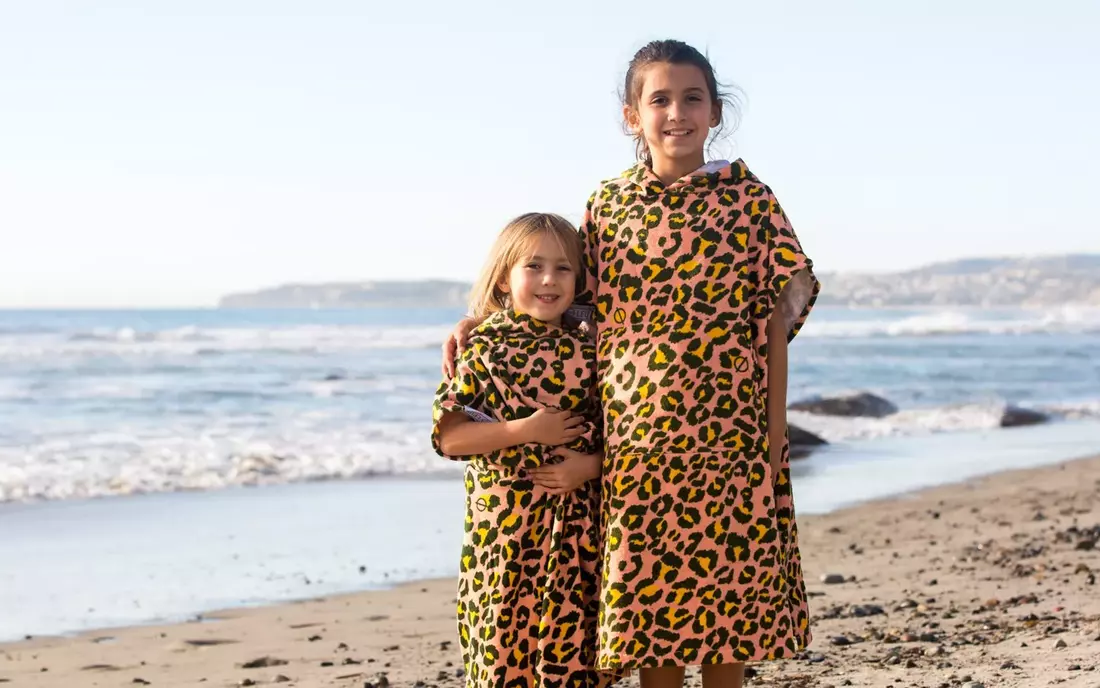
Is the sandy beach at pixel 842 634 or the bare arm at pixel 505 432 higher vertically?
the bare arm at pixel 505 432

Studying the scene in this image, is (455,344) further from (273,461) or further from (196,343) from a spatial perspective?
(196,343)

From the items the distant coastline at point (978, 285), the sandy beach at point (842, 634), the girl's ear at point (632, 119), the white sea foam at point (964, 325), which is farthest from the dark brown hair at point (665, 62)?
the distant coastline at point (978, 285)

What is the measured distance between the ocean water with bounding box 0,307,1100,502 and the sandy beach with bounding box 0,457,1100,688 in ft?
15.2

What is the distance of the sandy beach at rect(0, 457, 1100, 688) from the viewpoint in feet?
15.4

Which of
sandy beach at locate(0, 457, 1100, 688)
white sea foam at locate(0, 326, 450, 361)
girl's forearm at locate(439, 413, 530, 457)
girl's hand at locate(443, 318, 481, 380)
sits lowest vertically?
sandy beach at locate(0, 457, 1100, 688)

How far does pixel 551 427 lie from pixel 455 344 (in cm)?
39

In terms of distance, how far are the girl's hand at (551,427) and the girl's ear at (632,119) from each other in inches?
31.6

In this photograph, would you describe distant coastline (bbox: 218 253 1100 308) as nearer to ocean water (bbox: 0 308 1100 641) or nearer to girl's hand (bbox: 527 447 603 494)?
ocean water (bbox: 0 308 1100 641)

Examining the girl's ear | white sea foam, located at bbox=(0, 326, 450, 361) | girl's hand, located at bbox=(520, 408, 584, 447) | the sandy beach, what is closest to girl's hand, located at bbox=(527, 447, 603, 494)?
girl's hand, located at bbox=(520, 408, 584, 447)

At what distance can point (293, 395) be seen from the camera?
20.2m

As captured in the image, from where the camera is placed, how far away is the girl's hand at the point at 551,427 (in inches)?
123

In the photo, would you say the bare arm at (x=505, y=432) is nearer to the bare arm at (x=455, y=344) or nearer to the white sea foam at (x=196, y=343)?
the bare arm at (x=455, y=344)

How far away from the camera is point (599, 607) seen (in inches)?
126

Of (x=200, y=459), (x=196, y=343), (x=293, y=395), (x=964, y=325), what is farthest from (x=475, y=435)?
(x=964, y=325)
